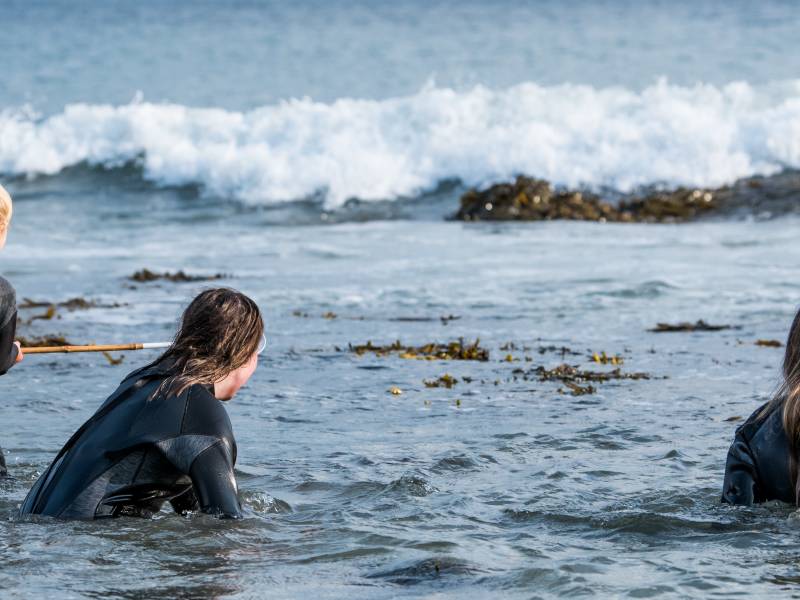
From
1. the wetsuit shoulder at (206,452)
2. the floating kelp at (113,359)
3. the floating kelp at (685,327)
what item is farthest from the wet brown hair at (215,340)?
the floating kelp at (685,327)

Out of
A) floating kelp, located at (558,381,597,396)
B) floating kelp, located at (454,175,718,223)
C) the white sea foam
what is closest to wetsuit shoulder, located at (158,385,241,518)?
floating kelp, located at (558,381,597,396)

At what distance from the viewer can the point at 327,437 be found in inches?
316

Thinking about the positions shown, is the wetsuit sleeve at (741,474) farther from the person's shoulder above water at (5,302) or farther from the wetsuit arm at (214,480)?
the person's shoulder above water at (5,302)

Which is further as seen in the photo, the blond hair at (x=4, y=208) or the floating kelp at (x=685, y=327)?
the floating kelp at (x=685, y=327)

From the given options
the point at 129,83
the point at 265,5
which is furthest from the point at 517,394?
the point at 265,5

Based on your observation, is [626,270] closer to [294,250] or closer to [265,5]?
[294,250]

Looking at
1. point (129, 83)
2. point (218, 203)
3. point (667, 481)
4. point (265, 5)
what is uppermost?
point (265, 5)

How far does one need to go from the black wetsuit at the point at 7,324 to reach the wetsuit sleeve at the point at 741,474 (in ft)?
10.5

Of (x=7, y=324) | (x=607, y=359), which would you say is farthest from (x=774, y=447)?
(x=607, y=359)

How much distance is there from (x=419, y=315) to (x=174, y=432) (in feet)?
24.2

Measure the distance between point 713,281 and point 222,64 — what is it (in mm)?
32412

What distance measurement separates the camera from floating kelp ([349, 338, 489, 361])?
10344 millimetres

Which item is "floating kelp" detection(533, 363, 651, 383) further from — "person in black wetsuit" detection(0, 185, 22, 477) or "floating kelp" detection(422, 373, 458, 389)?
"person in black wetsuit" detection(0, 185, 22, 477)

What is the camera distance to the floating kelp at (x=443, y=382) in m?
9.42
